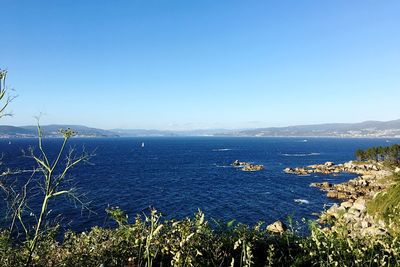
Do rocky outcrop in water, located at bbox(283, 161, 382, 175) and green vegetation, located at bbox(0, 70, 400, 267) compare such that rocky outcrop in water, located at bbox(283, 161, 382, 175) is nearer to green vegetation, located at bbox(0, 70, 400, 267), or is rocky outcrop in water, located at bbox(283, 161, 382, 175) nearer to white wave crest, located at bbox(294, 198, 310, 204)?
white wave crest, located at bbox(294, 198, 310, 204)

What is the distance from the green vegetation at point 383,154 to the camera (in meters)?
103

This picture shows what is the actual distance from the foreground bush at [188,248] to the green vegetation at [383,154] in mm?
105155

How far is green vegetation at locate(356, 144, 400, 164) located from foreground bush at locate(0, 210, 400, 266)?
345 feet

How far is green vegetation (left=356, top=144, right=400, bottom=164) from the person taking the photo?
103m

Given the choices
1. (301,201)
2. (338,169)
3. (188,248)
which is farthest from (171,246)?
(338,169)

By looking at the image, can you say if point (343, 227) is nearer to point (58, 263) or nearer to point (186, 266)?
point (186, 266)

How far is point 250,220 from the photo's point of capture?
154ft

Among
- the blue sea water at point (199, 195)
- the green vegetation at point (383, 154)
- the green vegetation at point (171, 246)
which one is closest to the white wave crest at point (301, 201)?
the blue sea water at point (199, 195)

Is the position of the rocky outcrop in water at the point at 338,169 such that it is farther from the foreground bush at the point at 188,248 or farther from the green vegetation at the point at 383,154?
the foreground bush at the point at 188,248

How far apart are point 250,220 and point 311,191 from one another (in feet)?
92.2

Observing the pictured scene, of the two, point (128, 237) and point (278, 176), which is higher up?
point (128, 237)

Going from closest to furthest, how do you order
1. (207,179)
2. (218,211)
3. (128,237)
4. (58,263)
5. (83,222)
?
(58,263)
(128,237)
(83,222)
(218,211)
(207,179)

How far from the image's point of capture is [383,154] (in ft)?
346

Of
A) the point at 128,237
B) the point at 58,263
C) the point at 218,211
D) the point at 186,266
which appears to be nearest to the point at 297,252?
the point at 186,266
